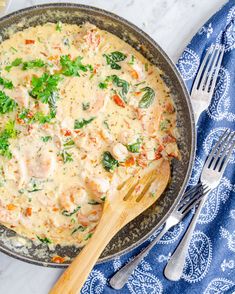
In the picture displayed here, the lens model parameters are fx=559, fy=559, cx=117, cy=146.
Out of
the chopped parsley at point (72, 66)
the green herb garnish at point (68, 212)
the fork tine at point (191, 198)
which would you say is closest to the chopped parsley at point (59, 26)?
the chopped parsley at point (72, 66)

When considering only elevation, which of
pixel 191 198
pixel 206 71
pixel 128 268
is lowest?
pixel 128 268

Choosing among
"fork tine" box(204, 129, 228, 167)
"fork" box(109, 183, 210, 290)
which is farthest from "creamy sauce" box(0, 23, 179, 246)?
"fork tine" box(204, 129, 228, 167)

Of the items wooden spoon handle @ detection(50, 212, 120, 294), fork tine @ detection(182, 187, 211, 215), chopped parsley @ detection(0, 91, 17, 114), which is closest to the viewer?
wooden spoon handle @ detection(50, 212, 120, 294)

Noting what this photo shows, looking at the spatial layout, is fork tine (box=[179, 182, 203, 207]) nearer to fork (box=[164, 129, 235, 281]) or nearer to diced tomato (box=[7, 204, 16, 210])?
fork (box=[164, 129, 235, 281])

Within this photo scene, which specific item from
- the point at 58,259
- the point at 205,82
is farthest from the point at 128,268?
the point at 205,82

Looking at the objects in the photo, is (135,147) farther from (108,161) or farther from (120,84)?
(120,84)

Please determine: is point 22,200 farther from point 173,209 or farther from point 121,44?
point 121,44
